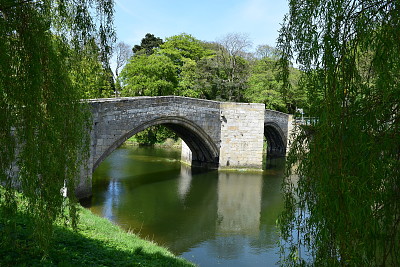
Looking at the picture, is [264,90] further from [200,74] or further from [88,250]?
[88,250]

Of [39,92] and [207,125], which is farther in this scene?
[207,125]

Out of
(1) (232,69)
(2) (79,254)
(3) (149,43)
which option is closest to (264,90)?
(1) (232,69)

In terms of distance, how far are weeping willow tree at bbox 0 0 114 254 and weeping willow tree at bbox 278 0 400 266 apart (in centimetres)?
215

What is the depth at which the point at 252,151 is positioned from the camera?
16328mm

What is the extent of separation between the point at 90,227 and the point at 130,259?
1.65 metres

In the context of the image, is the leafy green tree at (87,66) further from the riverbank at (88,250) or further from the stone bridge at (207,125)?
the stone bridge at (207,125)

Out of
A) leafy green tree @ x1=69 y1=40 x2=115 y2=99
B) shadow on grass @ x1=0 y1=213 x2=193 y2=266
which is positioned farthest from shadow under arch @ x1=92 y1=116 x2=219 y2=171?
leafy green tree @ x1=69 y1=40 x2=115 y2=99

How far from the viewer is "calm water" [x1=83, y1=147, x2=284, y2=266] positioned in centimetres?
735

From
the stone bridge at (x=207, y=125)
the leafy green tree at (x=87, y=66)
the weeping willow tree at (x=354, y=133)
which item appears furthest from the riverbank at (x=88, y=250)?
Answer: the stone bridge at (x=207, y=125)

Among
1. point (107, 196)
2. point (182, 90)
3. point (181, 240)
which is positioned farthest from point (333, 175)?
point (182, 90)

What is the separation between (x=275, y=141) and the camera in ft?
79.6

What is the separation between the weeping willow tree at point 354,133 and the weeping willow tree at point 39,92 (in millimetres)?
2149

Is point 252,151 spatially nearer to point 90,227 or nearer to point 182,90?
point 182,90

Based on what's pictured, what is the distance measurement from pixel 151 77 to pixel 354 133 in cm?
2133
